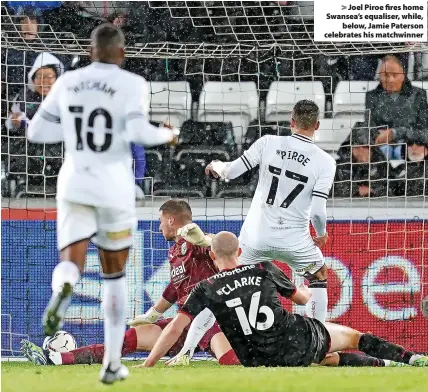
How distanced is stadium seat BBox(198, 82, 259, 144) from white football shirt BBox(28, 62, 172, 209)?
18.3 feet

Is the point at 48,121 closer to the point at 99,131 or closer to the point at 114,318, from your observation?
the point at 99,131

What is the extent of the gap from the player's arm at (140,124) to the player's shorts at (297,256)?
2695mm

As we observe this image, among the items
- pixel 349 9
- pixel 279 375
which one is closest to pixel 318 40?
pixel 349 9

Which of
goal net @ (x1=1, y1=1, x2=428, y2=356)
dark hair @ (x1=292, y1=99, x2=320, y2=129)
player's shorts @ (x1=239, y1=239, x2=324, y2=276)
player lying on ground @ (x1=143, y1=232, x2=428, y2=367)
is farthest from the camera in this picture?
goal net @ (x1=1, y1=1, x2=428, y2=356)

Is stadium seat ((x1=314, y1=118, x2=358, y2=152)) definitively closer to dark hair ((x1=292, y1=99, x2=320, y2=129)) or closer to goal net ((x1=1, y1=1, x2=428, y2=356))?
goal net ((x1=1, y1=1, x2=428, y2=356))

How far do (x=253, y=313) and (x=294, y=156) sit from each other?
1.40 metres

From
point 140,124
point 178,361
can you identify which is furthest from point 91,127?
point 178,361

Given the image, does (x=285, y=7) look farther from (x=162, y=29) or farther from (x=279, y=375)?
(x=279, y=375)

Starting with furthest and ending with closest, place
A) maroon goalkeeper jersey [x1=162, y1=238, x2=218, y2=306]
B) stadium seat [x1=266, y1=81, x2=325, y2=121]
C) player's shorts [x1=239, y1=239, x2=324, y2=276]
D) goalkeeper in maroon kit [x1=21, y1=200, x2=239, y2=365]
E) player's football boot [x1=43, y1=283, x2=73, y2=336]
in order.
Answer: stadium seat [x1=266, y1=81, x2=325, y2=121] → maroon goalkeeper jersey [x1=162, y1=238, x2=218, y2=306] → goalkeeper in maroon kit [x1=21, y1=200, x2=239, y2=365] → player's shorts [x1=239, y1=239, x2=324, y2=276] → player's football boot [x1=43, y1=283, x2=73, y2=336]

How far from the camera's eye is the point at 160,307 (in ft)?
29.0

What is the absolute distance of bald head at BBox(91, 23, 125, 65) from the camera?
579 centimetres

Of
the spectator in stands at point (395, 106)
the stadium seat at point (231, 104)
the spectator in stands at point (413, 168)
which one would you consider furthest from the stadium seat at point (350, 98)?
the stadium seat at point (231, 104)

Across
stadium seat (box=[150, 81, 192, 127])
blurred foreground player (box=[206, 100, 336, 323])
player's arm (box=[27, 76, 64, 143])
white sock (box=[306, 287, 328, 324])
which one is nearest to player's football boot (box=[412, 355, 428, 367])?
white sock (box=[306, 287, 328, 324])

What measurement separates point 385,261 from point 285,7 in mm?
2566
